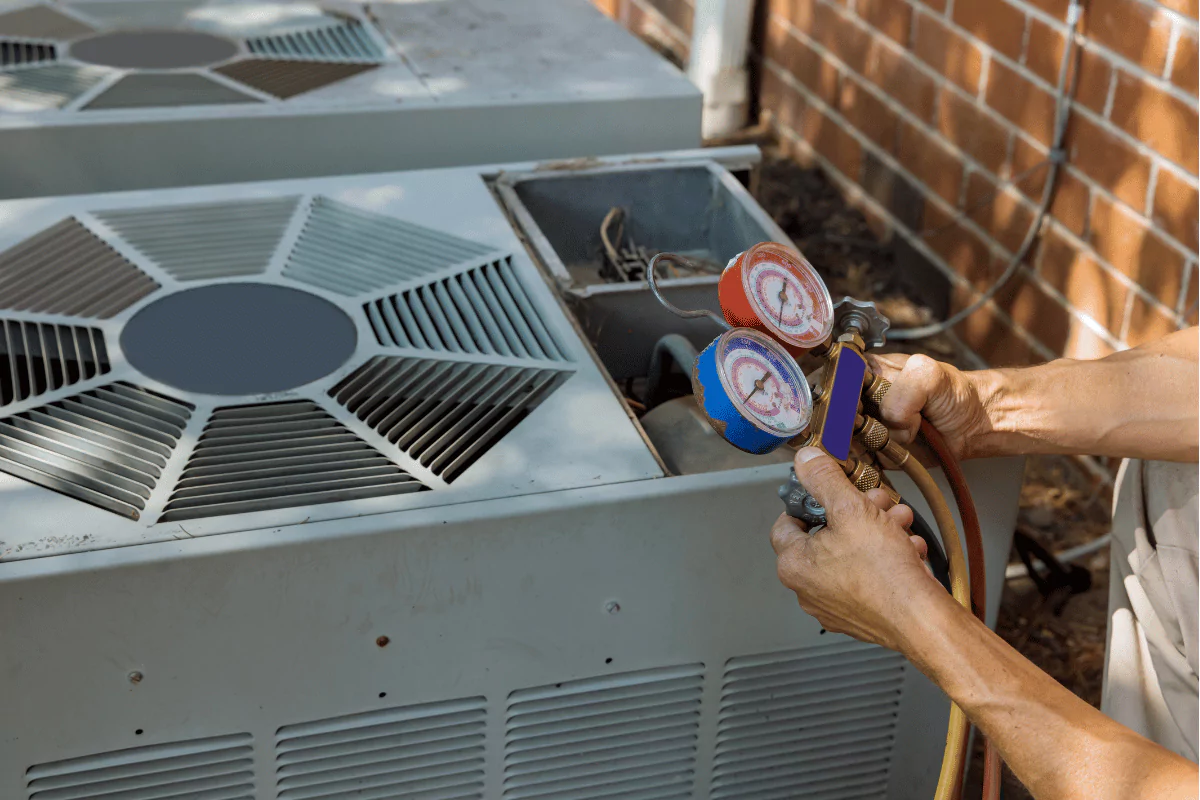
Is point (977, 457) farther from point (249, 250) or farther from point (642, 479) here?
point (249, 250)

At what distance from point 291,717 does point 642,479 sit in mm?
391

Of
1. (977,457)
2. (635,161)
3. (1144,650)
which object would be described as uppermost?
(635,161)

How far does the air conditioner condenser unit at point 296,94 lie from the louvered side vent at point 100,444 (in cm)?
69

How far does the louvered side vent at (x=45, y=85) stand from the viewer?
5.86 feet

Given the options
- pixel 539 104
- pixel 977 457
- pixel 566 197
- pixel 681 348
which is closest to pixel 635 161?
pixel 566 197

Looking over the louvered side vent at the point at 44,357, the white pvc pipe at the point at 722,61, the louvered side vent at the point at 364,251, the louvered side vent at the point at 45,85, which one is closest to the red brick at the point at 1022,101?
the white pvc pipe at the point at 722,61

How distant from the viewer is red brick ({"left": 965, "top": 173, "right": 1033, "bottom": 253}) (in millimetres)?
2416

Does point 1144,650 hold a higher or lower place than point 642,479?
lower

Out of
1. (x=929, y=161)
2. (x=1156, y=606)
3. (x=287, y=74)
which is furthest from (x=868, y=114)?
(x=1156, y=606)

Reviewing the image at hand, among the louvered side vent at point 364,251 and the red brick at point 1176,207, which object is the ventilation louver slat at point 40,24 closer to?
the louvered side vent at point 364,251

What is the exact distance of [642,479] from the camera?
1.12 meters

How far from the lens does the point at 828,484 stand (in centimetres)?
98

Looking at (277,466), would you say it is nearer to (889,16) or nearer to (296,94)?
(296,94)

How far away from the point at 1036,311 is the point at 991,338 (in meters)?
0.17
